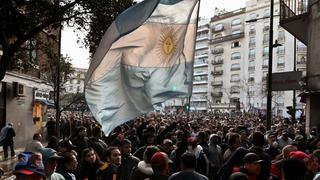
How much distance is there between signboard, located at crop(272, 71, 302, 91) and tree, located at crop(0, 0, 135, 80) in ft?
22.3

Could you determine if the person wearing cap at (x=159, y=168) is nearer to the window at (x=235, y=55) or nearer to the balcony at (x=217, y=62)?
the window at (x=235, y=55)

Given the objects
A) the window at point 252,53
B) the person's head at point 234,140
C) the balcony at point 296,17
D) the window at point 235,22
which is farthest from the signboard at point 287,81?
the window at point 235,22

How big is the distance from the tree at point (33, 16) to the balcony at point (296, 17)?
7915 millimetres

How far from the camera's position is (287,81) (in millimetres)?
19000

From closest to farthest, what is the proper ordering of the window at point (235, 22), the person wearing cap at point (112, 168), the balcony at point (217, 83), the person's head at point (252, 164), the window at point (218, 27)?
1. the person's head at point (252, 164)
2. the person wearing cap at point (112, 168)
3. the window at point (235, 22)
4. the balcony at point (217, 83)
5. the window at point (218, 27)

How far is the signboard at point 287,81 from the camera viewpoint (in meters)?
18.6

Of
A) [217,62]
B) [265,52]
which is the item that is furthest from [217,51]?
[265,52]

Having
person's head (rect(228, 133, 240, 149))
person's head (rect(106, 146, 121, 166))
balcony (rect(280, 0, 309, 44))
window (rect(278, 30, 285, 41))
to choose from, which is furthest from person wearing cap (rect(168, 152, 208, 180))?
window (rect(278, 30, 285, 41))

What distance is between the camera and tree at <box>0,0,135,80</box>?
1409 centimetres

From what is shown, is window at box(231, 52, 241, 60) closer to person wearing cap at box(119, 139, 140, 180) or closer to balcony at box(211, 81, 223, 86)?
balcony at box(211, 81, 223, 86)

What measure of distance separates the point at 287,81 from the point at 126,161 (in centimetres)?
1256

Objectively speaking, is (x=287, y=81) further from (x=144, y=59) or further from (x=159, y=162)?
(x=159, y=162)

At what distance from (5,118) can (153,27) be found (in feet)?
63.0

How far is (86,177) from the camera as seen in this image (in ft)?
25.7
